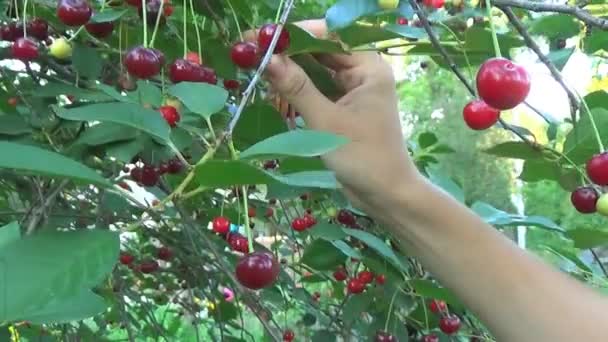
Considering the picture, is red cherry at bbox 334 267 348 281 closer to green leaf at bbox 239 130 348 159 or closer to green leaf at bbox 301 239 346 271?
green leaf at bbox 301 239 346 271

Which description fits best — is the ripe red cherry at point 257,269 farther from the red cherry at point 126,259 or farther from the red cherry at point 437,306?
the red cherry at point 126,259

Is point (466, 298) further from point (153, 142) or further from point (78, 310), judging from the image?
point (78, 310)

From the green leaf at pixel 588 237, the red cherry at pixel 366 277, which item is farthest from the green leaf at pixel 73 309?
the red cherry at pixel 366 277

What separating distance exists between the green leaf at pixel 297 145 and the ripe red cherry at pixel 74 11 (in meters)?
0.37

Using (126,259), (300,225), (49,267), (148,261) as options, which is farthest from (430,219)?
(148,261)

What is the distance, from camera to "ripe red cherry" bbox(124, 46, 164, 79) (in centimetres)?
73

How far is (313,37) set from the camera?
808mm

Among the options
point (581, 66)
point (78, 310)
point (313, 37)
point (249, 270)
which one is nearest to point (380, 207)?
point (313, 37)

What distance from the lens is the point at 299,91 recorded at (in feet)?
2.77

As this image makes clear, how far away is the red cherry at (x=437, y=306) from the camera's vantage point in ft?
4.75

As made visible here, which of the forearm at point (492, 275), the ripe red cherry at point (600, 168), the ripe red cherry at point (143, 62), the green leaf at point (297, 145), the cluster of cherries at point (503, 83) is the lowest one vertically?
the forearm at point (492, 275)

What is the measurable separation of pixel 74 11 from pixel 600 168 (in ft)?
1.75

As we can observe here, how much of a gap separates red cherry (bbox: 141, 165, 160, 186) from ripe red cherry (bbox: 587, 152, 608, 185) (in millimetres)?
486

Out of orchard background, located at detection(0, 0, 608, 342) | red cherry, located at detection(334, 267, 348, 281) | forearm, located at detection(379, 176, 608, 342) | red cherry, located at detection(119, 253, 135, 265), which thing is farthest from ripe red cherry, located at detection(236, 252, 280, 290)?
red cherry, located at detection(119, 253, 135, 265)
